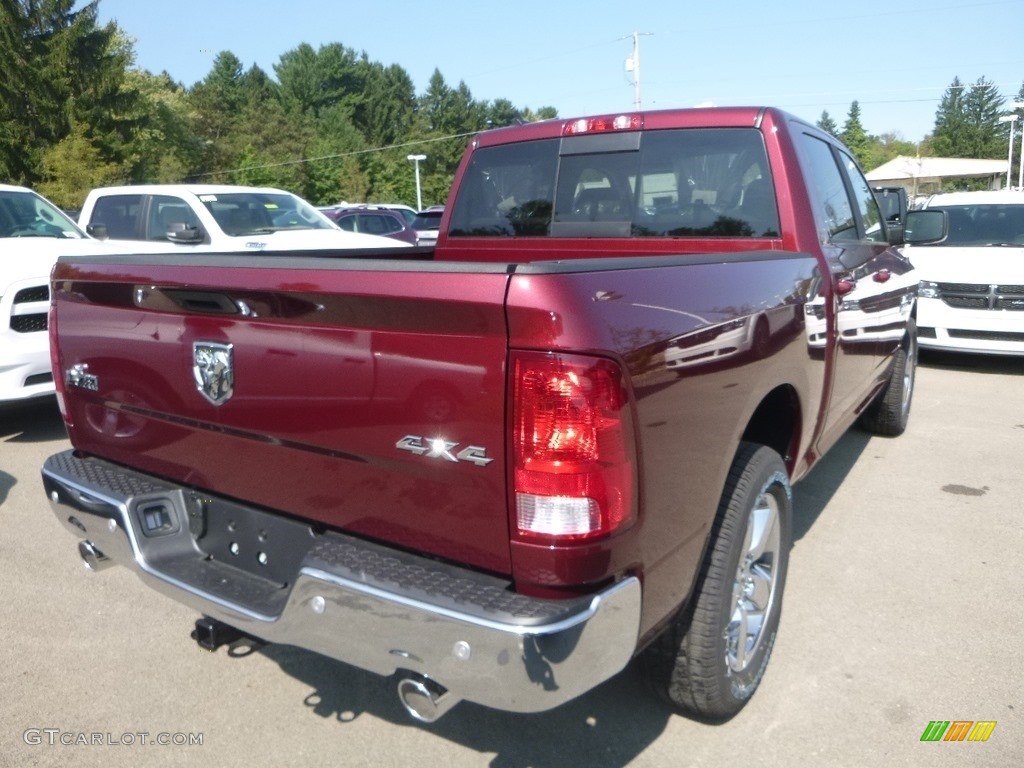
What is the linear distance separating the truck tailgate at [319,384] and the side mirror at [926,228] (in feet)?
13.4

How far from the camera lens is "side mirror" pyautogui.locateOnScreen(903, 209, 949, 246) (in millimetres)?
5160

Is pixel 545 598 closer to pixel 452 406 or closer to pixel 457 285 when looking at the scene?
pixel 452 406

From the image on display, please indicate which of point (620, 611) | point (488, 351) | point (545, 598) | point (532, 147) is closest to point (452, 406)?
point (488, 351)

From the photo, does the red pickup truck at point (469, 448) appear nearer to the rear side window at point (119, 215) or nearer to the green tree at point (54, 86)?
the rear side window at point (119, 215)

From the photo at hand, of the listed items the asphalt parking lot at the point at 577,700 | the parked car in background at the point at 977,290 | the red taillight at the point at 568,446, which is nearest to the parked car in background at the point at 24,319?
the asphalt parking lot at the point at 577,700

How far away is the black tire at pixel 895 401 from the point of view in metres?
5.88

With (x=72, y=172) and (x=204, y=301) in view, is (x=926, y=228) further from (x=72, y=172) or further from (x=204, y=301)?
(x=72, y=172)

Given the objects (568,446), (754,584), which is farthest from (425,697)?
(754,584)

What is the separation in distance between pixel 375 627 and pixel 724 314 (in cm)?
128

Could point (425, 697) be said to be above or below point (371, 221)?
below

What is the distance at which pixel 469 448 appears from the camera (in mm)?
1978

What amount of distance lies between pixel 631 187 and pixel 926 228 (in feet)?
7.75

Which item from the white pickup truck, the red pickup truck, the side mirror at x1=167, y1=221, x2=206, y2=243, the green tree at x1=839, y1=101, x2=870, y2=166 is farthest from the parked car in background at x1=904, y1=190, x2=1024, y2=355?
the green tree at x1=839, y1=101, x2=870, y2=166

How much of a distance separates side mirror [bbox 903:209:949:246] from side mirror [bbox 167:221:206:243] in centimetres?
661
